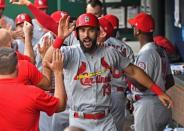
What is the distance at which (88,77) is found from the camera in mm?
7254

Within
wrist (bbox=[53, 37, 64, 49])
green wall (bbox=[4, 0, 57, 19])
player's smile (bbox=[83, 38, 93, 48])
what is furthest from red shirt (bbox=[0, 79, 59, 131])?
green wall (bbox=[4, 0, 57, 19])

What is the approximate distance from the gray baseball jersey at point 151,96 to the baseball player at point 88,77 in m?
0.99

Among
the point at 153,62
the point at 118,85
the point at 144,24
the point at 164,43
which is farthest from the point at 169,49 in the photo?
the point at 153,62

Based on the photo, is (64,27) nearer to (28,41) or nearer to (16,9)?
(28,41)

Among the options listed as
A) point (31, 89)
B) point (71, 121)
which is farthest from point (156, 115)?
point (31, 89)

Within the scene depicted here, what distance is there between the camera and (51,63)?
20.2 ft

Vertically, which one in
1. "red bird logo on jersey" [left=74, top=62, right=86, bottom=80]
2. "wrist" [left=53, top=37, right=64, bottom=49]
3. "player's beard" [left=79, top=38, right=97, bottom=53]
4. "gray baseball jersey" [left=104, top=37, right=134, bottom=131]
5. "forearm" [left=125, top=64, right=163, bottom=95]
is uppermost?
"wrist" [left=53, top=37, right=64, bottom=49]

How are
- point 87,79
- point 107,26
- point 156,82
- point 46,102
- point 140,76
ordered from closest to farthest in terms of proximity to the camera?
point 46,102 → point 87,79 → point 140,76 → point 156,82 → point 107,26

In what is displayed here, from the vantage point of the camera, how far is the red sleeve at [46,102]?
5.72 metres

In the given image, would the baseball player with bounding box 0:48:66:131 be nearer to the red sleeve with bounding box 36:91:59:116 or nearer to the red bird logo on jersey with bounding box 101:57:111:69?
the red sleeve with bounding box 36:91:59:116

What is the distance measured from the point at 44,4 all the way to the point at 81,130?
509 cm

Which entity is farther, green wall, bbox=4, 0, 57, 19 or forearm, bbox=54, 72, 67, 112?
green wall, bbox=4, 0, 57, 19

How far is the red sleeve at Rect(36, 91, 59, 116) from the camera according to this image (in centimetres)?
572

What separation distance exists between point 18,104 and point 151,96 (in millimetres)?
3122
